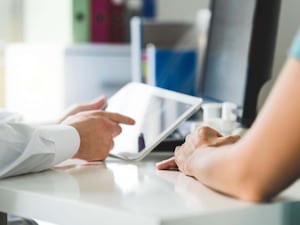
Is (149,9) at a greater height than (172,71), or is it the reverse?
(149,9)

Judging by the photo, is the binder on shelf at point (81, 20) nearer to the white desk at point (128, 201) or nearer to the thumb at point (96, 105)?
the thumb at point (96, 105)

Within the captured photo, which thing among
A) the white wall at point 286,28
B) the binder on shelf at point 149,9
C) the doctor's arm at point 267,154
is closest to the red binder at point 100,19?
the binder on shelf at point 149,9

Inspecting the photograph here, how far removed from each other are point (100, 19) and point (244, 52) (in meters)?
1.70

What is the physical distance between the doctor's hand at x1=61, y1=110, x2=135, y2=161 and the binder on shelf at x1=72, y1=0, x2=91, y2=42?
185 centimetres

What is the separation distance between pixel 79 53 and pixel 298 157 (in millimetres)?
2308

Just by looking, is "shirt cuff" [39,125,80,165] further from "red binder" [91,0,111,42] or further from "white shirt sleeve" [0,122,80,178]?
"red binder" [91,0,111,42]

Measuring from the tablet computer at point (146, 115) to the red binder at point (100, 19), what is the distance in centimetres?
176

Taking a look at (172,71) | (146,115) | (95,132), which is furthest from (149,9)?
(95,132)

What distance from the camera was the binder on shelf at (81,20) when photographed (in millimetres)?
3301

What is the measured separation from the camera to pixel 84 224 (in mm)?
1047

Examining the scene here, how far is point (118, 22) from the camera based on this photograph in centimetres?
348

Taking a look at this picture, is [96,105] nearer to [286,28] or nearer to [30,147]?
[30,147]

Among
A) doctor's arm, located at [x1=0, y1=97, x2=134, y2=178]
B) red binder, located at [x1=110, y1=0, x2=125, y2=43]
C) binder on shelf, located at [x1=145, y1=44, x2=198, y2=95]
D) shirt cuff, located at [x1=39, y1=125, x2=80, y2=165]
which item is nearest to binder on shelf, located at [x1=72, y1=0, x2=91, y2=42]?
red binder, located at [x1=110, y1=0, x2=125, y2=43]

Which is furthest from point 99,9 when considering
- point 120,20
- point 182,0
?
point 182,0
